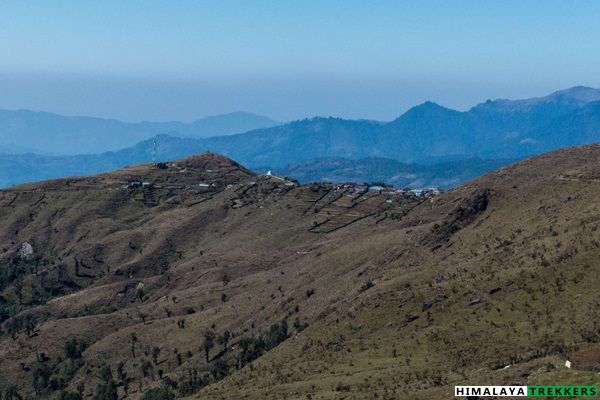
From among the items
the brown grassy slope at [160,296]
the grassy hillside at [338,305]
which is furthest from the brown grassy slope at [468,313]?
the brown grassy slope at [160,296]

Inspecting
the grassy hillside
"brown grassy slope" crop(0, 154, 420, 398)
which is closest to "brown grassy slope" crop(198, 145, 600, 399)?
the grassy hillside

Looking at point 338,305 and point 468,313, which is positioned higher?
point 468,313

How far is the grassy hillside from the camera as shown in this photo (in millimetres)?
65688

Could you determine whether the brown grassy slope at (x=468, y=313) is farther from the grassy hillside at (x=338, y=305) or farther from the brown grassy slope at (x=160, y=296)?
the brown grassy slope at (x=160, y=296)

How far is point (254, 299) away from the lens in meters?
132

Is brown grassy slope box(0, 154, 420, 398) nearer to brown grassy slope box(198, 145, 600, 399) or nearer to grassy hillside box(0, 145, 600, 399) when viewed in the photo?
grassy hillside box(0, 145, 600, 399)

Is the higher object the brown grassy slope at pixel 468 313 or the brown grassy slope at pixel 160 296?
the brown grassy slope at pixel 468 313

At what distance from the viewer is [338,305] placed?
98.5m

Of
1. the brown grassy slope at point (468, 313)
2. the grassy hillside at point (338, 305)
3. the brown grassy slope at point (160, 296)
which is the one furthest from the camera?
the brown grassy slope at point (160, 296)

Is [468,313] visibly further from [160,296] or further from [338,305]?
[160,296]

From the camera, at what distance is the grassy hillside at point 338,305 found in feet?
216

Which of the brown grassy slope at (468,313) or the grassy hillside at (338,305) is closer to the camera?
the brown grassy slope at (468,313)

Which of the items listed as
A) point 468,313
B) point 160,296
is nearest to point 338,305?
point 468,313

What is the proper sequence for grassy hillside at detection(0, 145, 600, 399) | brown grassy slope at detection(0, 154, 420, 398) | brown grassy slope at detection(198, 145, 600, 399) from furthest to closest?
brown grassy slope at detection(0, 154, 420, 398) → grassy hillside at detection(0, 145, 600, 399) → brown grassy slope at detection(198, 145, 600, 399)
